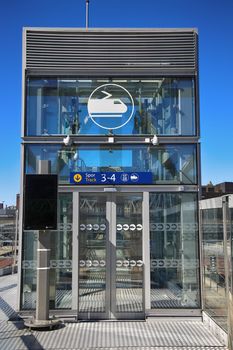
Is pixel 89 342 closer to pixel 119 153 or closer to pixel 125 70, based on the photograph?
pixel 119 153

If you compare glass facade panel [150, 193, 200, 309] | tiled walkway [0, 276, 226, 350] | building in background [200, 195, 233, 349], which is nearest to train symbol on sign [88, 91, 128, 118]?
glass facade panel [150, 193, 200, 309]

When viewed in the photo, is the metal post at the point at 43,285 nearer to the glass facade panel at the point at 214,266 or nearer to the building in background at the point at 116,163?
the building in background at the point at 116,163

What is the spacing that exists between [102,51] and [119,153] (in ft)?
6.20

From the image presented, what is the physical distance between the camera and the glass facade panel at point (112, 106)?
27.5ft

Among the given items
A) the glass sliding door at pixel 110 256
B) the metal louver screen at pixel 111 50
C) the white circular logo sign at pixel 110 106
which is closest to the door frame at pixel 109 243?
the glass sliding door at pixel 110 256

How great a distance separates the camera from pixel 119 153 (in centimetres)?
830

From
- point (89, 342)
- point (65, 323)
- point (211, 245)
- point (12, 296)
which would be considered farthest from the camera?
point (12, 296)

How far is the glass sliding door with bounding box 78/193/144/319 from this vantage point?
8.00 metres

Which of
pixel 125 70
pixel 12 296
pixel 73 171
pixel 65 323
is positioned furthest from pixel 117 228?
pixel 12 296

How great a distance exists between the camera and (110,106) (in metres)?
8.39

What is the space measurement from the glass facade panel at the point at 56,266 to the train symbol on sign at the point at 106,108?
1.66 meters

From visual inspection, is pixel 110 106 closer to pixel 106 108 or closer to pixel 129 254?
pixel 106 108

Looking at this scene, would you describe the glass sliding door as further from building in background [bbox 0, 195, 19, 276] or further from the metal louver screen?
building in background [bbox 0, 195, 19, 276]

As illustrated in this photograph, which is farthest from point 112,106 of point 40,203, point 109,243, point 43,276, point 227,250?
point 227,250
